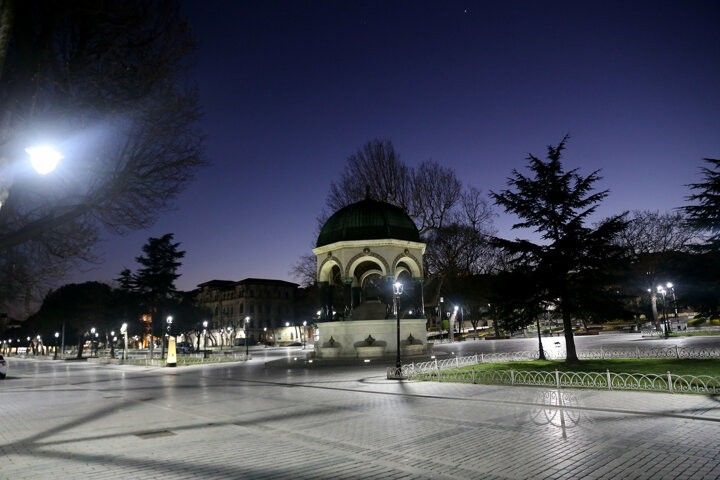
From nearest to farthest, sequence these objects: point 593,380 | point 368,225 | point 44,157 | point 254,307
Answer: point 44,157, point 593,380, point 368,225, point 254,307

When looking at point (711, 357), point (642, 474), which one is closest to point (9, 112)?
point (642, 474)

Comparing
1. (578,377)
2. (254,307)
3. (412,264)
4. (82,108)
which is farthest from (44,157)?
(254,307)

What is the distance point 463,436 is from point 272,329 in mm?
104780

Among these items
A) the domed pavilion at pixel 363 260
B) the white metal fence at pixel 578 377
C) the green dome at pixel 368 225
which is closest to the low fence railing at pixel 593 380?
the white metal fence at pixel 578 377

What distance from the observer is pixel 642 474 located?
577 cm

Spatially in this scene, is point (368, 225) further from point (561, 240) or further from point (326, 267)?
point (561, 240)

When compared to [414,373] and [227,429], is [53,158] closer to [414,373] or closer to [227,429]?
[227,429]

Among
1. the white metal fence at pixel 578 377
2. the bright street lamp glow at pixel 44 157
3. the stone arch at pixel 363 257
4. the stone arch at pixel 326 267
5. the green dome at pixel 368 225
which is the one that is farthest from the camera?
the stone arch at pixel 326 267

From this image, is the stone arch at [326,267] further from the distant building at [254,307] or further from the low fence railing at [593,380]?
the distant building at [254,307]

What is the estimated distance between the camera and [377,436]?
27.4 feet

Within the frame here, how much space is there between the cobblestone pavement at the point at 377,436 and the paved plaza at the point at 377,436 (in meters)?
0.03

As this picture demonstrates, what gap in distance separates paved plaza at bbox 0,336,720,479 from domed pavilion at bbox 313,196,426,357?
509 inches

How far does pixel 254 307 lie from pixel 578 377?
326 feet

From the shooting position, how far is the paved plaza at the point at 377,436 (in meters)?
6.29
